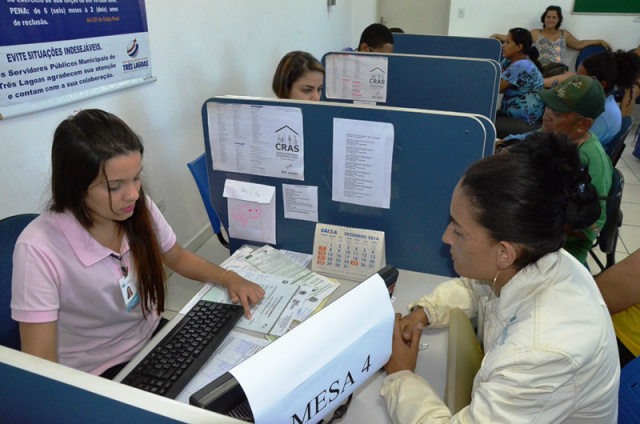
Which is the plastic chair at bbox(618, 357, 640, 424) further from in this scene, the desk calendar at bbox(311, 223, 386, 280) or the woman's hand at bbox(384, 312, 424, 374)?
the desk calendar at bbox(311, 223, 386, 280)

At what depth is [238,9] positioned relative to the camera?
2.84 meters

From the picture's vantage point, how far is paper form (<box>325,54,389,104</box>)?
2525 millimetres

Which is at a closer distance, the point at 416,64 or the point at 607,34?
the point at 416,64

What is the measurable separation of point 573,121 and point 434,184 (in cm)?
115

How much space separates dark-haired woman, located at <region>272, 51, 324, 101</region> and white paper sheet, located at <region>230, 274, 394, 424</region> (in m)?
1.68

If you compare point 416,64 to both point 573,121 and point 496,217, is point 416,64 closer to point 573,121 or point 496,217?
point 573,121

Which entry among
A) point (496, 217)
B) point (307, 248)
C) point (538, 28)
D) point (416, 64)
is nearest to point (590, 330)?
point (496, 217)

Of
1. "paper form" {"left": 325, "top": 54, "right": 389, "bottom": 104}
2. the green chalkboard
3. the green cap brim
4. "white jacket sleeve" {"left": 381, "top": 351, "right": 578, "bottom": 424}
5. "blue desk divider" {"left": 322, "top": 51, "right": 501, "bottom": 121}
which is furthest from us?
the green chalkboard

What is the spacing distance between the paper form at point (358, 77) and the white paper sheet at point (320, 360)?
206cm

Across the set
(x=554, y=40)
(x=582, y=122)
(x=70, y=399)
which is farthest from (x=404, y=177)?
(x=554, y=40)

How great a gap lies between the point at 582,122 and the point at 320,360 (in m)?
1.93

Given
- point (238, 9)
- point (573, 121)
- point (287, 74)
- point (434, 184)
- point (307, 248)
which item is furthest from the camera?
point (238, 9)

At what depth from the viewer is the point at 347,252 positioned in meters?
1.36

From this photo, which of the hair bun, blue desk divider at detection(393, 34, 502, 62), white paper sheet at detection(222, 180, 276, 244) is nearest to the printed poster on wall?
white paper sheet at detection(222, 180, 276, 244)
